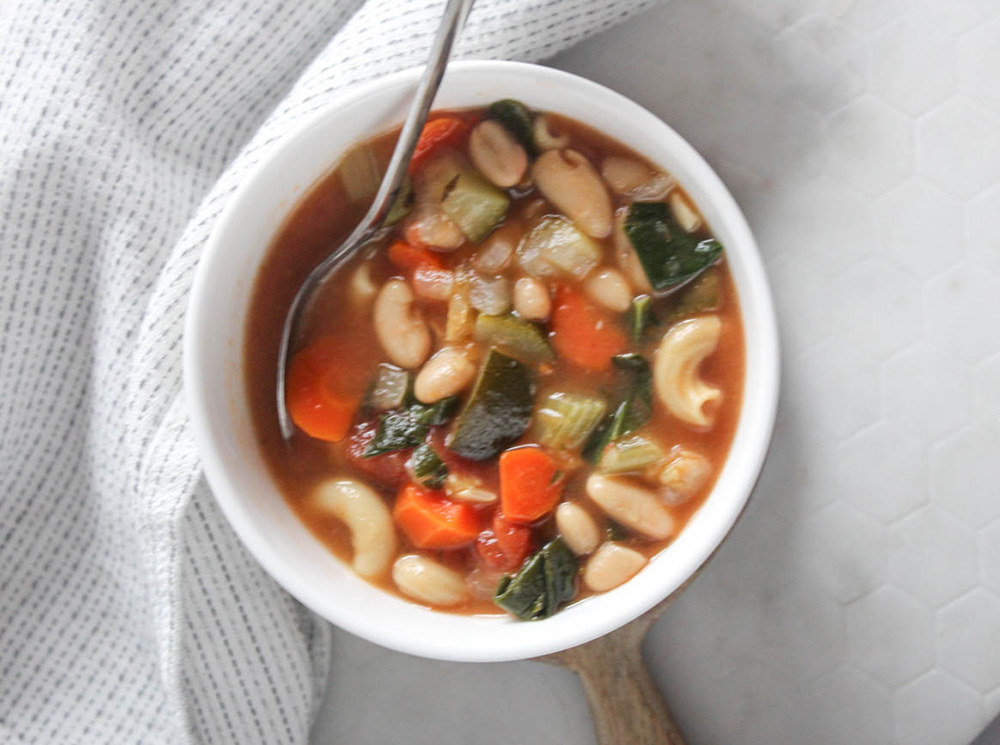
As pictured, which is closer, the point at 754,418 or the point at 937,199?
the point at 754,418

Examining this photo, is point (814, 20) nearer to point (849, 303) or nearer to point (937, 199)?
point (937, 199)

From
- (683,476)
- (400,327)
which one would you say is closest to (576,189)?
(400,327)

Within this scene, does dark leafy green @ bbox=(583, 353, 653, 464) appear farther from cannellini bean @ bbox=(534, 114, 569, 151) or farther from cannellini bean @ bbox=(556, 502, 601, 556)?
cannellini bean @ bbox=(534, 114, 569, 151)

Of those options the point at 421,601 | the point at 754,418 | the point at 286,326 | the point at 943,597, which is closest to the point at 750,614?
the point at 943,597

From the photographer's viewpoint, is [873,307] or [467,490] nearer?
[467,490]

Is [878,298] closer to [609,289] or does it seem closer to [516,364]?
[609,289]

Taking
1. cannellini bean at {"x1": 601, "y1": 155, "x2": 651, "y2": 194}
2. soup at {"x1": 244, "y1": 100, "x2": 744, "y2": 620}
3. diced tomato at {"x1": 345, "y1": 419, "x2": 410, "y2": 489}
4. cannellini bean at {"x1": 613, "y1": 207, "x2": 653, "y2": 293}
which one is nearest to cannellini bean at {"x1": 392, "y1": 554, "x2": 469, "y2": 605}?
soup at {"x1": 244, "y1": 100, "x2": 744, "y2": 620}
